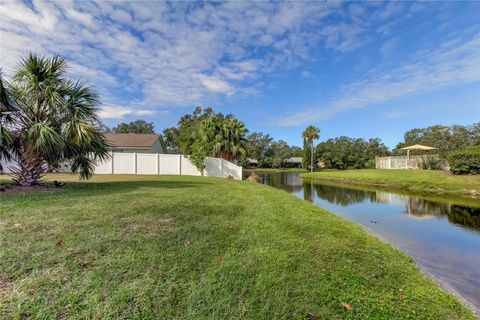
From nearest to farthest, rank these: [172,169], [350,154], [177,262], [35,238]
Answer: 1. [177,262]
2. [35,238]
3. [172,169]
4. [350,154]

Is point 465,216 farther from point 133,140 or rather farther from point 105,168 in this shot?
point 133,140

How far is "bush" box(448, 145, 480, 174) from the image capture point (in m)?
18.7

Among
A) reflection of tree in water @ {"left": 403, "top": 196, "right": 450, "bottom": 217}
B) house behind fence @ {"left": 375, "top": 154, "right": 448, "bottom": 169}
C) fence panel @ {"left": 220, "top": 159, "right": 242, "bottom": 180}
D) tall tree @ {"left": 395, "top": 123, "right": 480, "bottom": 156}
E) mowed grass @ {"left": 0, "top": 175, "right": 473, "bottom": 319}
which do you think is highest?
tall tree @ {"left": 395, "top": 123, "right": 480, "bottom": 156}

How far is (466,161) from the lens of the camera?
1922 cm

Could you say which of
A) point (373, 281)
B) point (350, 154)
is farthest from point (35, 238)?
point (350, 154)

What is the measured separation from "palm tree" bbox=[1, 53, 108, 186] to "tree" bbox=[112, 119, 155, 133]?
1869 inches

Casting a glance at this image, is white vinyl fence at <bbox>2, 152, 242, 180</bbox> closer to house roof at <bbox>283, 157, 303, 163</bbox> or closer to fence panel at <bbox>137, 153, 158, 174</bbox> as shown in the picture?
fence panel at <bbox>137, 153, 158, 174</bbox>

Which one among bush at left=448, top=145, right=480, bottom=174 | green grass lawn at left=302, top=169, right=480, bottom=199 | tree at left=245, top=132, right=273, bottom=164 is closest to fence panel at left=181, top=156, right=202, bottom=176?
Result: green grass lawn at left=302, top=169, right=480, bottom=199

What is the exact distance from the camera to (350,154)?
50.2 m

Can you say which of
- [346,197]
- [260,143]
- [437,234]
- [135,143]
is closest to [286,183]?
[346,197]

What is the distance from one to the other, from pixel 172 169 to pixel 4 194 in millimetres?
13644

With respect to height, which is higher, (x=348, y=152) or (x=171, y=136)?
(x=171, y=136)

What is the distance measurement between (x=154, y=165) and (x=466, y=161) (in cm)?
2385

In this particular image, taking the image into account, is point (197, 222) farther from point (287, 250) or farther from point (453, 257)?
point (453, 257)
